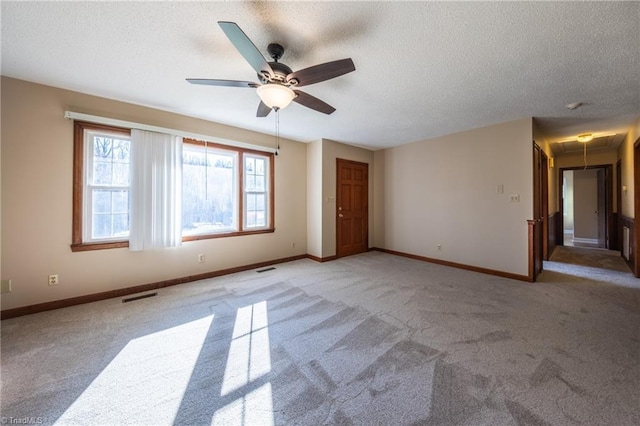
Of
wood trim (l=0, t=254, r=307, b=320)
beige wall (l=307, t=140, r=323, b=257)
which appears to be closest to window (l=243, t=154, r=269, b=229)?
wood trim (l=0, t=254, r=307, b=320)

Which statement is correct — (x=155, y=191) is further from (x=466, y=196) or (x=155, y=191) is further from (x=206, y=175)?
(x=466, y=196)

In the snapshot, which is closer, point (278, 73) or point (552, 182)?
point (278, 73)

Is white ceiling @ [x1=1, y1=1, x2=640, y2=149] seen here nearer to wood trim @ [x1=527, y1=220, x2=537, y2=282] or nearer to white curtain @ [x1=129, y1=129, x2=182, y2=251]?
white curtain @ [x1=129, y1=129, x2=182, y2=251]

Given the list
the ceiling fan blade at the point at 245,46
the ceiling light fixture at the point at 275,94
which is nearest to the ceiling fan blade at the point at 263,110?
the ceiling light fixture at the point at 275,94

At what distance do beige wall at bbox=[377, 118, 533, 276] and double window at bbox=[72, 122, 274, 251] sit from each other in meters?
2.88

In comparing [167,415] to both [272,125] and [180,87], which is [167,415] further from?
[272,125]

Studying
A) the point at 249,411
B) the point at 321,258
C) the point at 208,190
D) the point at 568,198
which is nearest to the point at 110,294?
the point at 208,190

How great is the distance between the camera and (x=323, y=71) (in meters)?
1.81

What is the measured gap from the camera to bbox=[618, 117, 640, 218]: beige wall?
3.71m

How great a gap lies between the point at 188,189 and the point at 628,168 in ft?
24.1

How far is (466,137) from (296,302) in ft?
13.2

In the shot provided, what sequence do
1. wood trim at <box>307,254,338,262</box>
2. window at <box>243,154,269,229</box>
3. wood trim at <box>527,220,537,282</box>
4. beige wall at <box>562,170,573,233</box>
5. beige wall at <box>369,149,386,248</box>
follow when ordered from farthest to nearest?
1. beige wall at <box>562,170,573,233</box>
2. beige wall at <box>369,149,386,248</box>
3. wood trim at <box>307,254,338,262</box>
4. window at <box>243,154,269,229</box>
5. wood trim at <box>527,220,537,282</box>

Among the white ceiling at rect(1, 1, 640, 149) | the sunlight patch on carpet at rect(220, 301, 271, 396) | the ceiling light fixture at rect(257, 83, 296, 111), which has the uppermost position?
the white ceiling at rect(1, 1, 640, 149)

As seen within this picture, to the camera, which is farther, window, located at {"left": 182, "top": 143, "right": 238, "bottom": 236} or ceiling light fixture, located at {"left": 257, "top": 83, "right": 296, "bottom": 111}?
window, located at {"left": 182, "top": 143, "right": 238, "bottom": 236}
